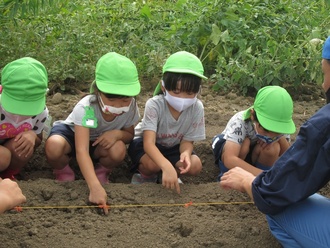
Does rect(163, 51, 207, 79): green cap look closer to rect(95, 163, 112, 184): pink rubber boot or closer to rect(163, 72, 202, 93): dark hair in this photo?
rect(163, 72, 202, 93): dark hair

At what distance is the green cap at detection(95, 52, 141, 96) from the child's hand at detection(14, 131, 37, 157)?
555 millimetres

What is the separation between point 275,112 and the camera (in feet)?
12.5

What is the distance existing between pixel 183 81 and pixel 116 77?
16.4 inches

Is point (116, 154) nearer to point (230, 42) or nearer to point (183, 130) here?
point (183, 130)

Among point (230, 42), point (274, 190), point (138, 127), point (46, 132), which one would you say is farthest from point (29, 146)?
point (230, 42)

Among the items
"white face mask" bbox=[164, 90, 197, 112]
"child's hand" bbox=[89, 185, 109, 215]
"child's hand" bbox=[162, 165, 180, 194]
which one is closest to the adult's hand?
"child's hand" bbox=[89, 185, 109, 215]

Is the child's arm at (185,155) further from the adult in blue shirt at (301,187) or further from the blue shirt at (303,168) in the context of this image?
the blue shirt at (303,168)

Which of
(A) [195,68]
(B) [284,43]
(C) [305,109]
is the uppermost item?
(A) [195,68]

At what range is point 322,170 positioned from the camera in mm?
2680

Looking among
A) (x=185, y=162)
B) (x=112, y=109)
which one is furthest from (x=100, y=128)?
(x=185, y=162)

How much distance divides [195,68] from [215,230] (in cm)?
106

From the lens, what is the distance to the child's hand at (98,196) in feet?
11.6

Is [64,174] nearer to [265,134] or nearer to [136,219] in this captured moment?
[136,219]

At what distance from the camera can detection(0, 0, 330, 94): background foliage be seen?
551 centimetres
